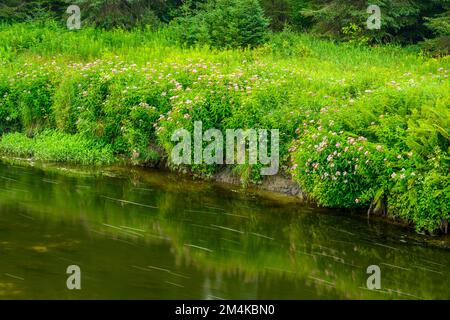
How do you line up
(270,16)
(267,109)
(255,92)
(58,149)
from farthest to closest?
(270,16)
(58,149)
(255,92)
(267,109)

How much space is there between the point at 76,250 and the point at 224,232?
7.70ft

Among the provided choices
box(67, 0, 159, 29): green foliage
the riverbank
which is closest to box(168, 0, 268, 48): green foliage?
the riverbank

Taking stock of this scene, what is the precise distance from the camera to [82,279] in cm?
868

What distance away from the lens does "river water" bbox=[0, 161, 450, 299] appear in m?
8.67

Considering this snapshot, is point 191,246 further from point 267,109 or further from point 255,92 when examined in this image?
point 255,92

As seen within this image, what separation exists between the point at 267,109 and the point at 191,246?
4.48 m

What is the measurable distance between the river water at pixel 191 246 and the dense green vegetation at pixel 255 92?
0.76 metres

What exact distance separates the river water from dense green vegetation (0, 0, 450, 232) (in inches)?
30.0

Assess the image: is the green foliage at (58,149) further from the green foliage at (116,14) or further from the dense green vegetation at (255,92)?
the green foliage at (116,14)

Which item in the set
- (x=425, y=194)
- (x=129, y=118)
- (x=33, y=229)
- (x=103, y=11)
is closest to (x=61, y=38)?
(x=103, y=11)

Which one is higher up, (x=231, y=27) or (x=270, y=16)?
(x=270, y=16)

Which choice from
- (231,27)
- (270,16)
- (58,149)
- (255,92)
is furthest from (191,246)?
(270,16)

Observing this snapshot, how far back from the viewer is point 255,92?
1420 cm
